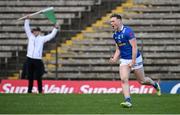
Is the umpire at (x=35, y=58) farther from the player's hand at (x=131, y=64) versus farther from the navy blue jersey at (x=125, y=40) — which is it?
the player's hand at (x=131, y=64)

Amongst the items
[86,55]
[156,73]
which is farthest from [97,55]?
[156,73]

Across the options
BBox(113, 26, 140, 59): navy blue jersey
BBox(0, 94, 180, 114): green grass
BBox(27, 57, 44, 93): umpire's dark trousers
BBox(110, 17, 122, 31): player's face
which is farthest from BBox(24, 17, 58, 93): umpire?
BBox(110, 17, 122, 31): player's face

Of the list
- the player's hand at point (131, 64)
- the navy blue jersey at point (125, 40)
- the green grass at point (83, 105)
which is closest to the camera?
the green grass at point (83, 105)

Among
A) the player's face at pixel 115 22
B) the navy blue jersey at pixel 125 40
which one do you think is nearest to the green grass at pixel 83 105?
the navy blue jersey at pixel 125 40

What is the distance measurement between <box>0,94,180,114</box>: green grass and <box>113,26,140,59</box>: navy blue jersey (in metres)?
1.20

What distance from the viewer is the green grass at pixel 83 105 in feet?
48.9

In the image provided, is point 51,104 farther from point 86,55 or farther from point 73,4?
point 73,4

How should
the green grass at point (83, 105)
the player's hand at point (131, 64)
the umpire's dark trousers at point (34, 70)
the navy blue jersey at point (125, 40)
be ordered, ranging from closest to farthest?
the green grass at point (83, 105) < the player's hand at point (131, 64) < the navy blue jersey at point (125, 40) < the umpire's dark trousers at point (34, 70)

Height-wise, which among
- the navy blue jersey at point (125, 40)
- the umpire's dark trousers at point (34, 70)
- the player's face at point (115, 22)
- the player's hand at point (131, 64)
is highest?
the player's face at point (115, 22)

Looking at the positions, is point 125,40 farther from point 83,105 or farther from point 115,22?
point 83,105

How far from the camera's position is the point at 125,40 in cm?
1631

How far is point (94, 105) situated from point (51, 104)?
1.08 m

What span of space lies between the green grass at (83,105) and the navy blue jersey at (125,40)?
1204 millimetres

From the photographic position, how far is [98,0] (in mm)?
30391
